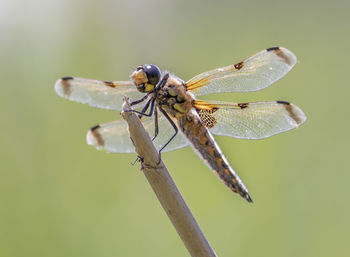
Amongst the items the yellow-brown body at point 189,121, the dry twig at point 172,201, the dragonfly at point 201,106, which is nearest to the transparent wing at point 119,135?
the dragonfly at point 201,106

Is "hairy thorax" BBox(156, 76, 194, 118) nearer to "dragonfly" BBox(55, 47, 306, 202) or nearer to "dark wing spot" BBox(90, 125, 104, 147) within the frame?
"dragonfly" BBox(55, 47, 306, 202)

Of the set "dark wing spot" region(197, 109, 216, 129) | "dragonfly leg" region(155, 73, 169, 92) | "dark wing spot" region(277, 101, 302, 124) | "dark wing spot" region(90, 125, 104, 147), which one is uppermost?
"dark wing spot" region(90, 125, 104, 147)

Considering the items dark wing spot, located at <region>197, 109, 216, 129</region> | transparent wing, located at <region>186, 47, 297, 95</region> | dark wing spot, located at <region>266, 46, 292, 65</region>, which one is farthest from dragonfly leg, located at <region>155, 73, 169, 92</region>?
dark wing spot, located at <region>266, 46, 292, 65</region>

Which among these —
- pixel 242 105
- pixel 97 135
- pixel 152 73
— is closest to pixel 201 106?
pixel 242 105

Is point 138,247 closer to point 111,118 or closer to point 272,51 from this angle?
point 111,118

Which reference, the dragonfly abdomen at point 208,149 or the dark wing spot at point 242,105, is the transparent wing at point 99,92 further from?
the dark wing spot at point 242,105

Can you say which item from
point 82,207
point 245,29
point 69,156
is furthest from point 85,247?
point 245,29
